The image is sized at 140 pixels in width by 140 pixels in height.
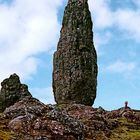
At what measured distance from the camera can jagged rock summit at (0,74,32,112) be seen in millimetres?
92000

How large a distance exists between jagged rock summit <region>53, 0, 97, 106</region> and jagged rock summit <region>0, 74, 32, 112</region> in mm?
6146

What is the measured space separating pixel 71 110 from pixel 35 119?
32.4m

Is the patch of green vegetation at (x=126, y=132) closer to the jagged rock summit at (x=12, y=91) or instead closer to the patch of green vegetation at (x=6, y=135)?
the patch of green vegetation at (x=6, y=135)

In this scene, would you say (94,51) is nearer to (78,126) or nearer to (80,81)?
(80,81)

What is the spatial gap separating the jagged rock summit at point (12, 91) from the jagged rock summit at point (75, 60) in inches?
242

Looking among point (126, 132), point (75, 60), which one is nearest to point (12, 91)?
point (75, 60)

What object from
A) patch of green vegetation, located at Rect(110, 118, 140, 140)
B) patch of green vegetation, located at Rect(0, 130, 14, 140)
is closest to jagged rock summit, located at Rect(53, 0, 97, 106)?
patch of green vegetation, located at Rect(110, 118, 140, 140)

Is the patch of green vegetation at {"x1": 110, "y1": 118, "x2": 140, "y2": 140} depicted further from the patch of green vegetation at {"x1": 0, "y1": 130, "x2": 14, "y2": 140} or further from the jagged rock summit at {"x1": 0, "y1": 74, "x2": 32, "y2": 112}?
the jagged rock summit at {"x1": 0, "y1": 74, "x2": 32, "y2": 112}

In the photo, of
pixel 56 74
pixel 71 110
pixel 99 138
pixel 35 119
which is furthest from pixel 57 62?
pixel 35 119

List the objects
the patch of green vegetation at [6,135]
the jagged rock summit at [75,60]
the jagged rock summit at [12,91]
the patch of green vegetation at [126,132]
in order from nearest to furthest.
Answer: the patch of green vegetation at [6,135], the patch of green vegetation at [126,132], the jagged rock summit at [75,60], the jagged rock summit at [12,91]

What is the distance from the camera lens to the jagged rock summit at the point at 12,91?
302ft

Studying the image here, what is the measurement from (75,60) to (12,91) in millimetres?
13411

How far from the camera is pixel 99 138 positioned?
130 feet

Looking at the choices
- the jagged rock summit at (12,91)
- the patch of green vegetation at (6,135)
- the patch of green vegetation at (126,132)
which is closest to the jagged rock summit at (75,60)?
the jagged rock summit at (12,91)
